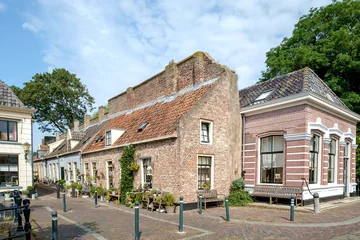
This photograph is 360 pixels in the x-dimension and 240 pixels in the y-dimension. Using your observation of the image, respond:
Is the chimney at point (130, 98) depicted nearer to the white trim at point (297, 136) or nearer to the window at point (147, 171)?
the window at point (147, 171)

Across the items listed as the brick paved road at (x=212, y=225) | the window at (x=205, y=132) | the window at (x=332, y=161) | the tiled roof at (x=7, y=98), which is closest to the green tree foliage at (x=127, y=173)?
the brick paved road at (x=212, y=225)

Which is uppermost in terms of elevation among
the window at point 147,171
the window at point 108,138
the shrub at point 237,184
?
the window at point 108,138

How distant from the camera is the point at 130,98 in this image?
20.8m

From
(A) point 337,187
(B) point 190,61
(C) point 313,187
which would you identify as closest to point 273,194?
(C) point 313,187

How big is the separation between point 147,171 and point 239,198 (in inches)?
208

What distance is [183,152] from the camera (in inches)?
468

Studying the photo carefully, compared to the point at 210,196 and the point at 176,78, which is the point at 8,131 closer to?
the point at 176,78

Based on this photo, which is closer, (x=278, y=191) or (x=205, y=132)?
(x=278, y=191)

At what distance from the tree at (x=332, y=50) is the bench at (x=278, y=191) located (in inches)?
415

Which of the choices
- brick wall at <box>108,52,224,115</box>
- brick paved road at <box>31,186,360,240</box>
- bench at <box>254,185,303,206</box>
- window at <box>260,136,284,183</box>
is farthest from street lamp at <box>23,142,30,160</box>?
window at <box>260,136,284,183</box>

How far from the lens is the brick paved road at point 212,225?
7.63 m

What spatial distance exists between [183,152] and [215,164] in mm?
2364

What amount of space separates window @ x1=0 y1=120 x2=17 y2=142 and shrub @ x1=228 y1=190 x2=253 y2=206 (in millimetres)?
14428

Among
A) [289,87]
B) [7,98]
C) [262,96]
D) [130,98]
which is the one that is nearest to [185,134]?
[262,96]
